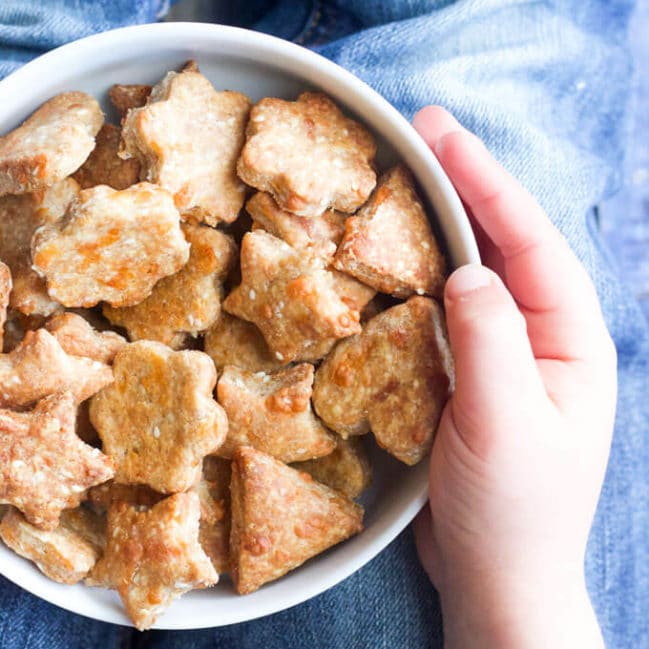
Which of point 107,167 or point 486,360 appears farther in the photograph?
point 107,167

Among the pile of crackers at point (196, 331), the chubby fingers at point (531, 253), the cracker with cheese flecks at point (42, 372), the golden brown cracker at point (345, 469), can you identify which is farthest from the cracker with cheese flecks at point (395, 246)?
the cracker with cheese flecks at point (42, 372)

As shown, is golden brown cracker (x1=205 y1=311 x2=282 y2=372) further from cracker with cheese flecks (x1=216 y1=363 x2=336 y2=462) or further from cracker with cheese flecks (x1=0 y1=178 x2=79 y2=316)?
cracker with cheese flecks (x1=0 y1=178 x2=79 y2=316)

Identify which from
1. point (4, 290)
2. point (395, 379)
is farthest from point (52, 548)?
point (395, 379)

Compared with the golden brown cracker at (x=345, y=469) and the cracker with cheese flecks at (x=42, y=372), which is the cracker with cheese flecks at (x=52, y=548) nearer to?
the cracker with cheese flecks at (x=42, y=372)

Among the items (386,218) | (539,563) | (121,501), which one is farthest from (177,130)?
(539,563)

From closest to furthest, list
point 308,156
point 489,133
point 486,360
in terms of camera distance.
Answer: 1. point 486,360
2. point 308,156
3. point 489,133

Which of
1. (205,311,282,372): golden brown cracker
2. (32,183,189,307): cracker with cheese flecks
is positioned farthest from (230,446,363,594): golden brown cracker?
(32,183,189,307): cracker with cheese flecks

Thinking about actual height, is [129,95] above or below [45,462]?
above

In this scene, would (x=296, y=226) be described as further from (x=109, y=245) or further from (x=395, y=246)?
(x=109, y=245)
